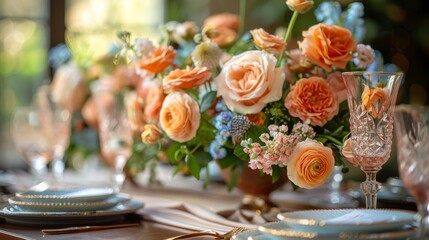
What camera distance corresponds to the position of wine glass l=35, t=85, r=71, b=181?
2.31 m

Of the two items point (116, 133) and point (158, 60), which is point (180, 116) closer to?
point (158, 60)

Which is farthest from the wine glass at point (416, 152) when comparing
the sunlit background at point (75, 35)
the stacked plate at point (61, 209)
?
the sunlit background at point (75, 35)

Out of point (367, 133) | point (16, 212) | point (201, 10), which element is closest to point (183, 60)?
point (16, 212)

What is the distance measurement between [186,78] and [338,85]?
0.95 feet

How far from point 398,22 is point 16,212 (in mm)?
2917

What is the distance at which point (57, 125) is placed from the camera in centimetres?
231

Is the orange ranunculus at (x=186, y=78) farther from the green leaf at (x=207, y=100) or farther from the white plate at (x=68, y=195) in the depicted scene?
the white plate at (x=68, y=195)

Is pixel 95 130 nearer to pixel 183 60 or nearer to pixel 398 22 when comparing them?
pixel 183 60

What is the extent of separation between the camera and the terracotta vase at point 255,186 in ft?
5.68

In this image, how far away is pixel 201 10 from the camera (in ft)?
13.2

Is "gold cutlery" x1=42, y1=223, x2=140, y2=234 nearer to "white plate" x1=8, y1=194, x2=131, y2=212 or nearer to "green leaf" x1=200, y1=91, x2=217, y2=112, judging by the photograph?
"white plate" x1=8, y1=194, x2=131, y2=212

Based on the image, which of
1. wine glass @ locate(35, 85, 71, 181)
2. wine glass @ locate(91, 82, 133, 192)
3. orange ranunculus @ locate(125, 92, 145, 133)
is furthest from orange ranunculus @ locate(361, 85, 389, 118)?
wine glass @ locate(35, 85, 71, 181)

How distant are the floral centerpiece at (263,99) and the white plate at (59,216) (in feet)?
0.58

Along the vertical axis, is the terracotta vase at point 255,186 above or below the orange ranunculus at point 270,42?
below
